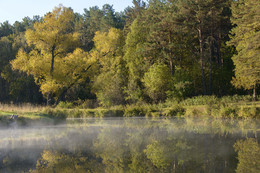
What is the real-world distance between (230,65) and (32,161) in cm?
3725

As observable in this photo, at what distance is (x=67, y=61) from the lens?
34219mm

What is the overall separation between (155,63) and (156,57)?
206 centimetres

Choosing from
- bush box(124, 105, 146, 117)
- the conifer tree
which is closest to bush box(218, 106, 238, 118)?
the conifer tree

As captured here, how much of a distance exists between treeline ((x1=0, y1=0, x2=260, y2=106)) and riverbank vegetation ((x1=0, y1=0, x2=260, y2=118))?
108 mm

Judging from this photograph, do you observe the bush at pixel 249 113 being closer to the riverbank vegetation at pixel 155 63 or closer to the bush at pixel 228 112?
the bush at pixel 228 112

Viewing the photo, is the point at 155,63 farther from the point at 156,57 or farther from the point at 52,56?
the point at 52,56

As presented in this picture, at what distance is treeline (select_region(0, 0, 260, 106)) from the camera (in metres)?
32.1

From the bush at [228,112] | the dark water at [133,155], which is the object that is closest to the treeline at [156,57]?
the bush at [228,112]

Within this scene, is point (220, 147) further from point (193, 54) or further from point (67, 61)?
point (193, 54)

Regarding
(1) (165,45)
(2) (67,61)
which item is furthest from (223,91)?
(2) (67,61)

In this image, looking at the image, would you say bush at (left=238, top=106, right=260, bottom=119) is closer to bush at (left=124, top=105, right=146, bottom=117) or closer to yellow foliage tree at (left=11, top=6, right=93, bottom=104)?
bush at (left=124, top=105, right=146, bottom=117)

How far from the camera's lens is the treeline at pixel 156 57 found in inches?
1262

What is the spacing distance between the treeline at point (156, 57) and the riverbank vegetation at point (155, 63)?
0.35 ft

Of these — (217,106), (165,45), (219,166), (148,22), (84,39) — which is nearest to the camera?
(219,166)
